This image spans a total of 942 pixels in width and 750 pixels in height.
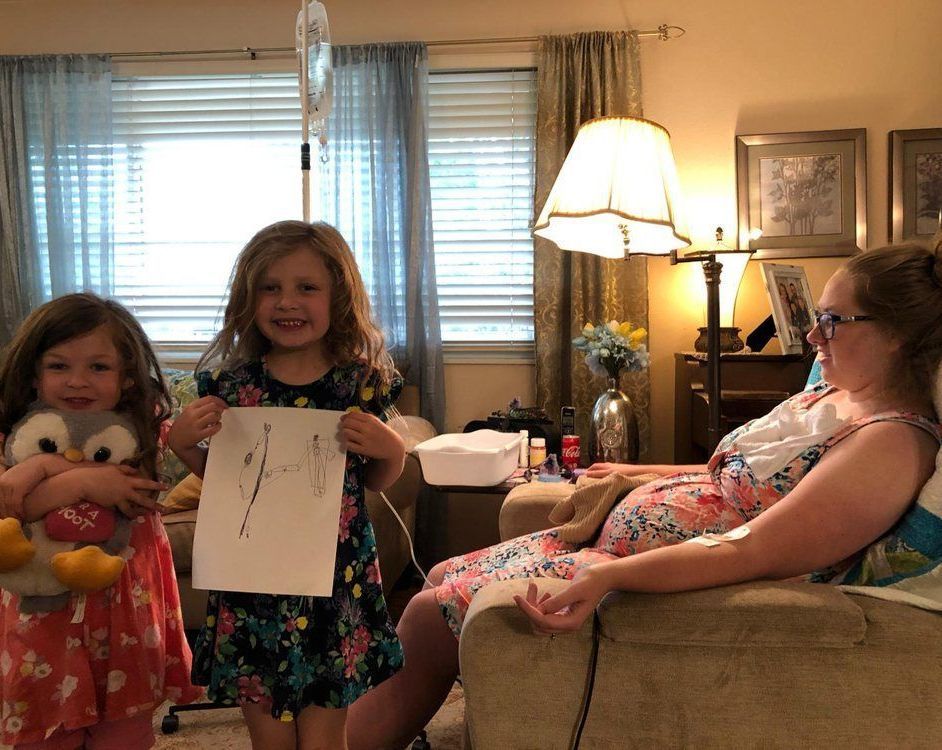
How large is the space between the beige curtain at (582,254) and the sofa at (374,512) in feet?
2.23

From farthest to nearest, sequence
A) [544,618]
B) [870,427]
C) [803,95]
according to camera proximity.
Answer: [803,95] < [870,427] < [544,618]

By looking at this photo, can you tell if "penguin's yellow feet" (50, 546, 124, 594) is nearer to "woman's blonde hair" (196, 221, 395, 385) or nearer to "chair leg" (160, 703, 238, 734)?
"woman's blonde hair" (196, 221, 395, 385)

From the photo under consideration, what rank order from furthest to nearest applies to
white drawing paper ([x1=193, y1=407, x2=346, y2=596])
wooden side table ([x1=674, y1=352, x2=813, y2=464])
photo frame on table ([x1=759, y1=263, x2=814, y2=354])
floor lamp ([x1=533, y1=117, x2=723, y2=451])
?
1. wooden side table ([x1=674, y1=352, x2=813, y2=464])
2. photo frame on table ([x1=759, y1=263, x2=814, y2=354])
3. floor lamp ([x1=533, y1=117, x2=723, y2=451])
4. white drawing paper ([x1=193, y1=407, x2=346, y2=596])

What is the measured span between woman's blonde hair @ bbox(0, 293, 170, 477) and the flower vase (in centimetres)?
151

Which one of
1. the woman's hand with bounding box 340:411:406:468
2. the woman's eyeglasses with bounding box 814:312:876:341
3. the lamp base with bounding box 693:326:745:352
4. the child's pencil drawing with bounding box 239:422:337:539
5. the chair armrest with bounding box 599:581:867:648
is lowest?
the chair armrest with bounding box 599:581:867:648

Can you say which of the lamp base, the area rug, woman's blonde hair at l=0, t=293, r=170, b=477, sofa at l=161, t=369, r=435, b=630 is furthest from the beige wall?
woman's blonde hair at l=0, t=293, r=170, b=477

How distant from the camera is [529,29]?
3.19 meters

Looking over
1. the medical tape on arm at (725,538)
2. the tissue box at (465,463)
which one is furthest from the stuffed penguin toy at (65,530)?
the tissue box at (465,463)

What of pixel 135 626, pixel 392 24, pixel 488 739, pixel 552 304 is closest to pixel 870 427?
pixel 488 739

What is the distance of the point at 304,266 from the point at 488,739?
74 cm

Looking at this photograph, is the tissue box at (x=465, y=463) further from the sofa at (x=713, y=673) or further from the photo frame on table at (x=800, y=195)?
the photo frame on table at (x=800, y=195)

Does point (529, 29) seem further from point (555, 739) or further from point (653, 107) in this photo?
point (555, 739)

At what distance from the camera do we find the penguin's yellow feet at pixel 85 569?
1.10m

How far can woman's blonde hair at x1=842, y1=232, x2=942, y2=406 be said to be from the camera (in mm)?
1157
